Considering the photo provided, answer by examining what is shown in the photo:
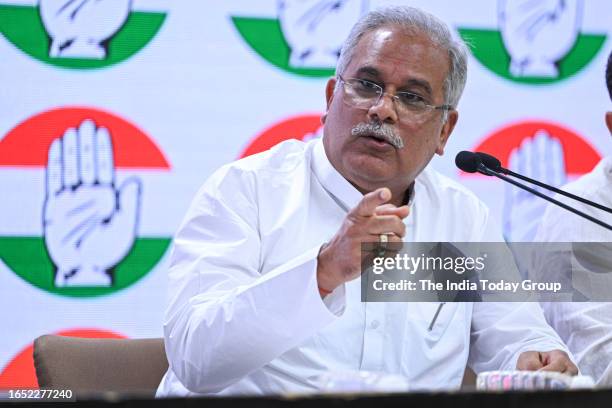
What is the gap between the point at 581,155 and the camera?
131 inches

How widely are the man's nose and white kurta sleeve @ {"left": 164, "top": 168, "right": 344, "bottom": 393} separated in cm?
40

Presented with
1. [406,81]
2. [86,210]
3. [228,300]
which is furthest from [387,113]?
[86,210]

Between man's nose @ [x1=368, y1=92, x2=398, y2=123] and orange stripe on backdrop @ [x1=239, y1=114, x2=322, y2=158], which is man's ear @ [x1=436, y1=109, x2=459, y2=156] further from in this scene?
orange stripe on backdrop @ [x1=239, y1=114, x2=322, y2=158]

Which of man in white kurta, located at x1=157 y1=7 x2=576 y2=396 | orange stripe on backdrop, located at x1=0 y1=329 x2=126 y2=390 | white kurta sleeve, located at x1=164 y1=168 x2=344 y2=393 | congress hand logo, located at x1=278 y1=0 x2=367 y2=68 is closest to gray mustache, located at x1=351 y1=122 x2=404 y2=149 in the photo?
man in white kurta, located at x1=157 y1=7 x2=576 y2=396

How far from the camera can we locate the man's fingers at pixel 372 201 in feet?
5.72

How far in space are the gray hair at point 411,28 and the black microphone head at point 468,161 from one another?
1.15 feet

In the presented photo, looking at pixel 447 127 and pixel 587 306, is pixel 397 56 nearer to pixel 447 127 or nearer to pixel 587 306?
pixel 447 127

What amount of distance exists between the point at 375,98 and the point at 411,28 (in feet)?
0.73

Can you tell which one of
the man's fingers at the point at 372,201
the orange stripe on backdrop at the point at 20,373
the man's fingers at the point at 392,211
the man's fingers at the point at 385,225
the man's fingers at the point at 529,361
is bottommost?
the orange stripe on backdrop at the point at 20,373

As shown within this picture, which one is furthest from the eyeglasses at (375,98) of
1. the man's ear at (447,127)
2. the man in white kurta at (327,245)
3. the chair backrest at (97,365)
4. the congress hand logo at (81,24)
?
the congress hand logo at (81,24)

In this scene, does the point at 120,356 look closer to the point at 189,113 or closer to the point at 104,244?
the point at 104,244

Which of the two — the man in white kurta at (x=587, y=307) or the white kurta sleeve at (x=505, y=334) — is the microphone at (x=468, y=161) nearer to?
the white kurta sleeve at (x=505, y=334)

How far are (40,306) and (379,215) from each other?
1555 mm

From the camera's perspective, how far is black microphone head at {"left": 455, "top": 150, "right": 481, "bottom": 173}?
2188 millimetres
